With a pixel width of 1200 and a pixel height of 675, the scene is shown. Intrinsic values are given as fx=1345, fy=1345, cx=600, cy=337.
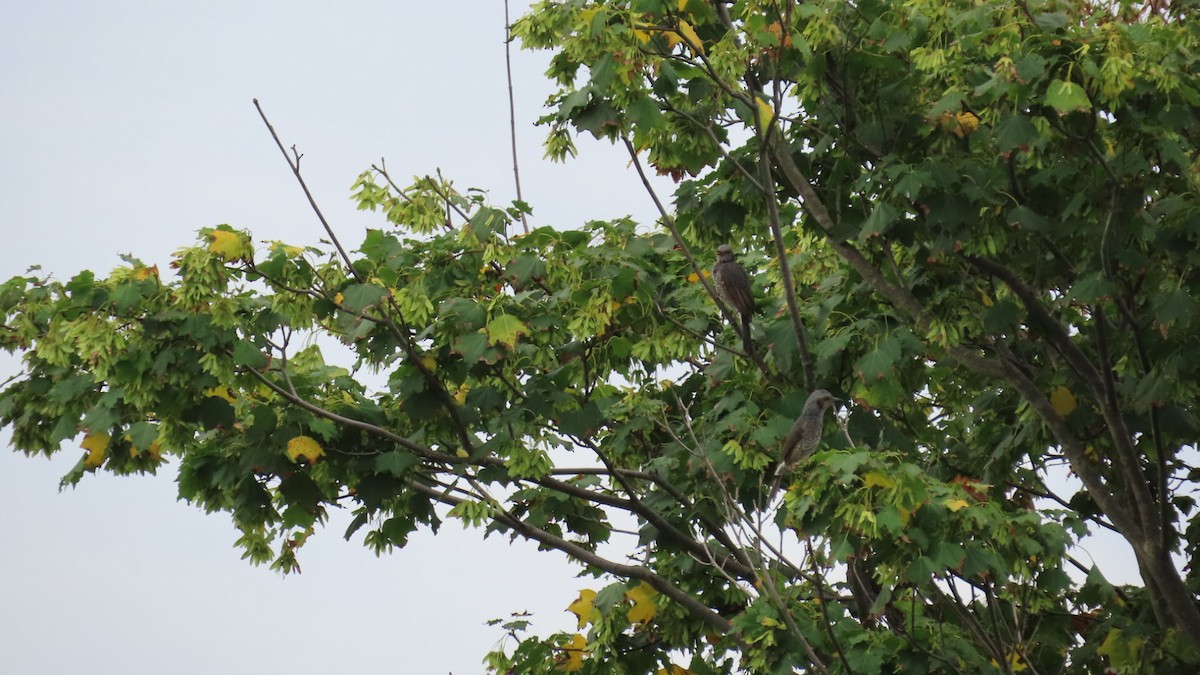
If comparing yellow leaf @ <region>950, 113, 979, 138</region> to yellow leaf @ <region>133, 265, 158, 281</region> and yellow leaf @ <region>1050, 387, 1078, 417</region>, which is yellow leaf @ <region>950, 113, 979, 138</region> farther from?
yellow leaf @ <region>133, 265, 158, 281</region>

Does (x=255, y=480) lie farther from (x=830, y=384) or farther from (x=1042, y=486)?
(x=1042, y=486)

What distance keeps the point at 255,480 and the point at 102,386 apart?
3.62ft

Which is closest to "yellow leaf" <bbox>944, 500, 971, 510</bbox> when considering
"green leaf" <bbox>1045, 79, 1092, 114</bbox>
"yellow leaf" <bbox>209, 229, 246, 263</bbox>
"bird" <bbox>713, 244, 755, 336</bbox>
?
"bird" <bbox>713, 244, 755, 336</bbox>

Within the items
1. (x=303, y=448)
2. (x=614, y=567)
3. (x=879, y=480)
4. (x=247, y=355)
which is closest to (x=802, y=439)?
(x=879, y=480)

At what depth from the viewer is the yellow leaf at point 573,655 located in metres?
9.59

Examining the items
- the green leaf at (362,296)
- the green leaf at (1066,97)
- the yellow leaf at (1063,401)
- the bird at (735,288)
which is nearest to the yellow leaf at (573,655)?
the bird at (735,288)

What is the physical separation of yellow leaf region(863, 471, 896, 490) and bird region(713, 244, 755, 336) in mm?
1697

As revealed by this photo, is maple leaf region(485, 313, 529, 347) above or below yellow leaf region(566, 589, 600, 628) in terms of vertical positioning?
above

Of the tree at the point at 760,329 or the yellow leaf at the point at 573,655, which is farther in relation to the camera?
the yellow leaf at the point at 573,655

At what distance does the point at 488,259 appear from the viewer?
25.8 ft

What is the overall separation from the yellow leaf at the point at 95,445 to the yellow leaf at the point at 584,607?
136 inches

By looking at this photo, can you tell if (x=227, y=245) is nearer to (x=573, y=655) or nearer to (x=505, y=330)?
(x=505, y=330)

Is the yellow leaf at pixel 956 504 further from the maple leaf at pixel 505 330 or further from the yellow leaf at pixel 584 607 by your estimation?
the yellow leaf at pixel 584 607

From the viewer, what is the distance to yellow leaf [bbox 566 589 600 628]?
9531 millimetres
